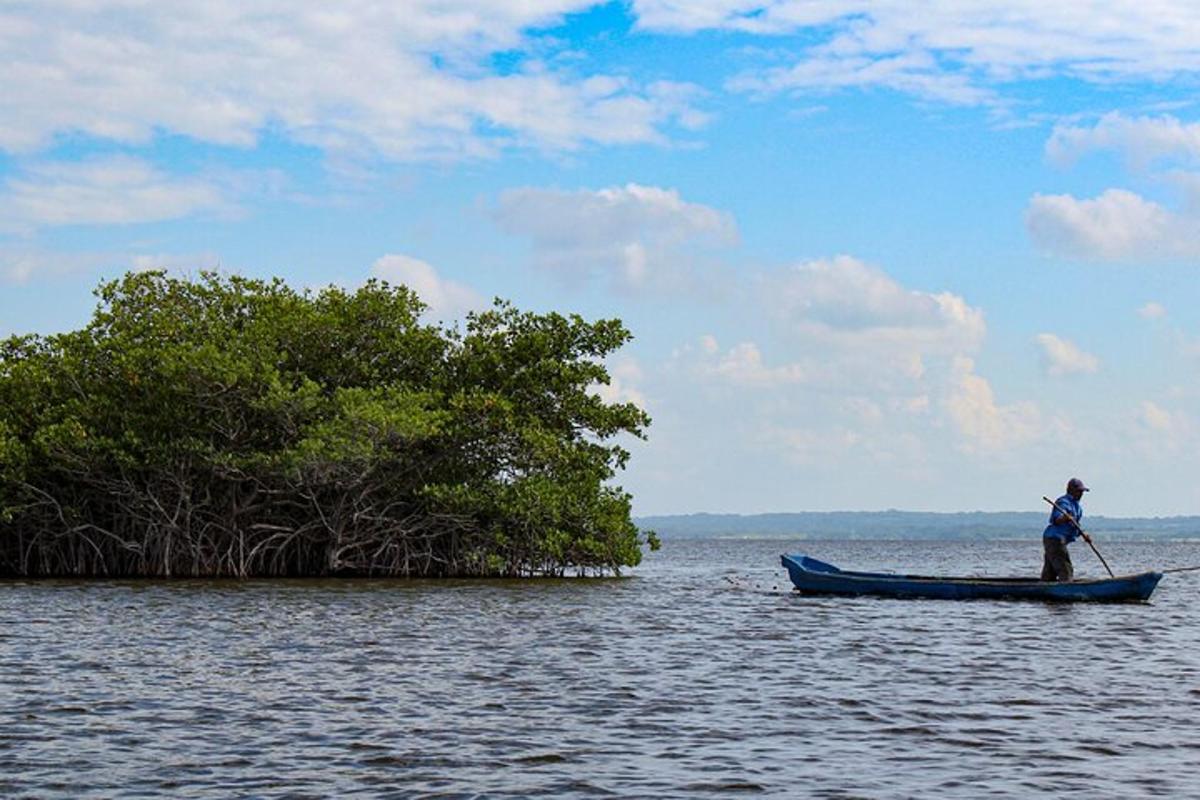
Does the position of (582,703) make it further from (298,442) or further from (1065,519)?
(298,442)

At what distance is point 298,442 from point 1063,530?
18.8 meters

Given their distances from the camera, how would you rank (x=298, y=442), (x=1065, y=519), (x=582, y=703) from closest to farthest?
1. (x=582, y=703)
2. (x=1065, y=519)
3. (x=298, y=442)

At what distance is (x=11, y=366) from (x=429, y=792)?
106ft

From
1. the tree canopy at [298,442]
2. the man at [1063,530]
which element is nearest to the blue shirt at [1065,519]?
the man at [1063,530]

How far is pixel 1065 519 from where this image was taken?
1200 inches

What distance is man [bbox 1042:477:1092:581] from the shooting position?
30.5 metres

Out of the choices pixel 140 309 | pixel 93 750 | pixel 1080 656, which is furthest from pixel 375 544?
pixel 93 750

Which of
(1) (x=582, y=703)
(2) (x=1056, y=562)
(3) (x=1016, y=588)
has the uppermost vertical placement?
(2) (x=1056, y=562)

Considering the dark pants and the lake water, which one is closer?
the lake water

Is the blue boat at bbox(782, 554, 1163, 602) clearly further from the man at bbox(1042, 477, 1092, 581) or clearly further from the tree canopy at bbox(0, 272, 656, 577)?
the tree canopy at bbox(0, 272, 656, 577)

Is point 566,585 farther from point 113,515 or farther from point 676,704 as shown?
point 676,704

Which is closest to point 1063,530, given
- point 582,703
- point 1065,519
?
point 1065,519

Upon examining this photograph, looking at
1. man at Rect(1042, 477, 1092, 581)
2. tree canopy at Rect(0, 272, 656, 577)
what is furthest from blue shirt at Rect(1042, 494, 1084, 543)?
tree canopy at Rect(0, 272, 656, 577)

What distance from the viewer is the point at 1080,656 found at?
899 inches
